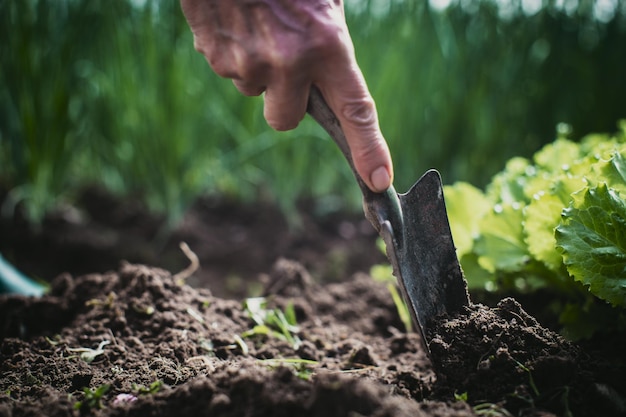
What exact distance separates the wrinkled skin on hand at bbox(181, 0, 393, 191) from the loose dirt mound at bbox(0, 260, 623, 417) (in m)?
0.42

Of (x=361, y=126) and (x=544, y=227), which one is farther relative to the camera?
(x=544, y=227)

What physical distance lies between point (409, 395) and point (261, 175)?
2213 mm

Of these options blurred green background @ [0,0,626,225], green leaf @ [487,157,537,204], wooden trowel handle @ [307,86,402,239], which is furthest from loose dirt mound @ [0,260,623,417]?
blurred green background @ [0,0,626,225]

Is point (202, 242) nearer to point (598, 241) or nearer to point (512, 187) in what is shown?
point (512, 187)

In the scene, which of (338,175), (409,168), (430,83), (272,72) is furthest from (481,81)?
(272,72)

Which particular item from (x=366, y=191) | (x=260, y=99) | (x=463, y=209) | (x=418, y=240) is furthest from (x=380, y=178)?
(x=260, y=99)

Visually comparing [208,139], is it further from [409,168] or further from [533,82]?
[533,82]

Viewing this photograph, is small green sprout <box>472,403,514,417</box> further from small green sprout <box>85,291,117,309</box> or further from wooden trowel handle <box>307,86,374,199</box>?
small green sprout <box>85,291,117,309</box>

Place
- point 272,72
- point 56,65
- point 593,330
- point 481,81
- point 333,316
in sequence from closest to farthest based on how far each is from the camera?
point 272,72 → point 593,330 → point 333,316 → point 56,65 → point 481,81

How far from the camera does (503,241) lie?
5.27ft

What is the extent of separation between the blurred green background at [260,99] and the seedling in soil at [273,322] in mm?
1170

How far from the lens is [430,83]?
2869 mm

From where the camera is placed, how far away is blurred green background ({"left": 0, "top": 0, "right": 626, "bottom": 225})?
2633 millimetres

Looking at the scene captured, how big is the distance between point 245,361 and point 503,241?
81 centimetres
